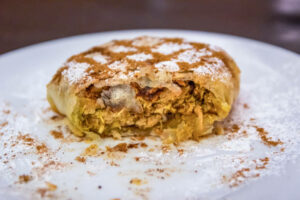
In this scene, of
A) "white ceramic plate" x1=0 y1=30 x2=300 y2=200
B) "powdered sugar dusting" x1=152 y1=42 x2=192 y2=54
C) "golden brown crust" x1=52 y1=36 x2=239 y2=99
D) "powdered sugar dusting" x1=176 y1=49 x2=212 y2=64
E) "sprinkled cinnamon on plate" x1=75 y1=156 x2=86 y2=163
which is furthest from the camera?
"powdered sugar dusting" x1=152 y1=42 x2=192 y2=54

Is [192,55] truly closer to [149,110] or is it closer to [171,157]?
[149,110]

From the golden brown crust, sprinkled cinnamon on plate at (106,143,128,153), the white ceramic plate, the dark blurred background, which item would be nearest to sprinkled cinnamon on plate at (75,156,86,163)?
the white ceramic plate

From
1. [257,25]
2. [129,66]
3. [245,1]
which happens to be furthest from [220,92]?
[245,1]

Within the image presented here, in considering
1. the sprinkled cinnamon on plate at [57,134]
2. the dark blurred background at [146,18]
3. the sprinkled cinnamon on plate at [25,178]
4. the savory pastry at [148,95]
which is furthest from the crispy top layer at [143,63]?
the dark blurred background at [146,18]

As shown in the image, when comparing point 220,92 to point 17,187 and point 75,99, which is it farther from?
point 17,187

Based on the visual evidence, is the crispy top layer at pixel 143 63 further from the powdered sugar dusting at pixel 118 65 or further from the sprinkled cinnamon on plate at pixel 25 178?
the sprinkled cinnamon on plate at pixel 25 178

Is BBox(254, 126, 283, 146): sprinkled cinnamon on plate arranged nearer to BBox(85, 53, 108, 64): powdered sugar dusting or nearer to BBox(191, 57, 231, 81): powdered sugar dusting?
BBox(191, 57, 231, 81): powdered sugar dusting

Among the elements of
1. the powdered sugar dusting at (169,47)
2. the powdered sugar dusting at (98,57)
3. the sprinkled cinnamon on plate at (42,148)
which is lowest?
the sprinkled cinnamon on plate at (42,148)
